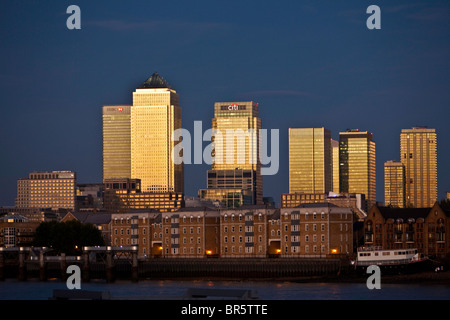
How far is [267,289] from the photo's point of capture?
134 meters

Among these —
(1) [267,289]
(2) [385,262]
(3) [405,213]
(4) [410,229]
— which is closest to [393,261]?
(2) [385,262]

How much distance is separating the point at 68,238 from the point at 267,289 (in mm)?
68415

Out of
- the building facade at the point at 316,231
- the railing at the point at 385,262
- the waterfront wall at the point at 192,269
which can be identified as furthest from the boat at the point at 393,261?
the building facade at the point at 316,231

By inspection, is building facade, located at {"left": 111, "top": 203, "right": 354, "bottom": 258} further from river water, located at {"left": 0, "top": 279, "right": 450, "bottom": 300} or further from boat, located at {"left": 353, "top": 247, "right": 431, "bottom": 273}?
river water, located at {"left": 0, "top": 279, "right": 450, "bottom": 300}

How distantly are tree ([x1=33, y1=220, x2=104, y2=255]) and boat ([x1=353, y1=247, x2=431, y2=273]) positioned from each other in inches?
2251

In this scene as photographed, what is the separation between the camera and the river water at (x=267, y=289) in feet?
394

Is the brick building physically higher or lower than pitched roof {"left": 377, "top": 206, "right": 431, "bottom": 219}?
lower

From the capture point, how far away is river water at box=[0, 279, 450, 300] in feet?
394

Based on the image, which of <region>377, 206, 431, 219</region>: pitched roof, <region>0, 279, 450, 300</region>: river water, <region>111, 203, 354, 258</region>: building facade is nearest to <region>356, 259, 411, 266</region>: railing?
<region>0, 279, 450, 300</region>: river water

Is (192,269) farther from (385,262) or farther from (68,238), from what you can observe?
(68,238)

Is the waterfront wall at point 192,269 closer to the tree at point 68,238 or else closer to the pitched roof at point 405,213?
the tree at point 68,238
